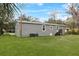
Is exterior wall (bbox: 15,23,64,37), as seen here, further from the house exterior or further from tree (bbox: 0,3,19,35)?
tree (bbox: 0,3,19,35)

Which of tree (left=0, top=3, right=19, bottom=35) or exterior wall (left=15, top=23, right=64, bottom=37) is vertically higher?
tree (left=0, top=3, right=19, bottom=35)

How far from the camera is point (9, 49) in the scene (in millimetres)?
3557

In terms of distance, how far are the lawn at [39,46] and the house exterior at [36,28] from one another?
8 centimetres

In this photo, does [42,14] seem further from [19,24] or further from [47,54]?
[47,54]

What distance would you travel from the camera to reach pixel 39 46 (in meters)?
3.53

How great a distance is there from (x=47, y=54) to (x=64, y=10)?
725 millimetres

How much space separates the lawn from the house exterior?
0.08 meters

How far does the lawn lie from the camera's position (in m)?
3.50

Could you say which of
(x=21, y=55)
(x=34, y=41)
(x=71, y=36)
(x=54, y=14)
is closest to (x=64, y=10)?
(x=54, y=14)

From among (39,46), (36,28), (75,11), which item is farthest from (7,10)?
(75,11)

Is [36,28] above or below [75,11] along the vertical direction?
below

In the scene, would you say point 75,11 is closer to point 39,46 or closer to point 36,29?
point 36,29

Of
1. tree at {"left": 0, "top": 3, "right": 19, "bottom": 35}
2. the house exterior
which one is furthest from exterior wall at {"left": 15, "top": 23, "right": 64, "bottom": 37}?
tree at {"left": 0, "top": 3, "right": 19, "bottom": 35}

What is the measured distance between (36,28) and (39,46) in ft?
0.94
